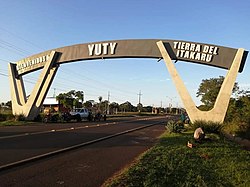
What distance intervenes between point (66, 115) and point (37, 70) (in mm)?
6710

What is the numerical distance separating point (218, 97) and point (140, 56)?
814cm

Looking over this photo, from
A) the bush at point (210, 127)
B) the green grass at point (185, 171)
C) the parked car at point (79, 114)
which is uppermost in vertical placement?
the parked car at point (79, 114)

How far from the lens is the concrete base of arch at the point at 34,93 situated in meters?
31.1

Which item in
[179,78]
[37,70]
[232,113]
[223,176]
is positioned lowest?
[223,176]

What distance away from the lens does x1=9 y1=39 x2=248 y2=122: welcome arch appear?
Result: 74.7ft

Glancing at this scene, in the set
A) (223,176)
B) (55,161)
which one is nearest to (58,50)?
(55,161)

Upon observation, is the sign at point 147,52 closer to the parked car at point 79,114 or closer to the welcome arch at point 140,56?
the welcome arch at point 140,56

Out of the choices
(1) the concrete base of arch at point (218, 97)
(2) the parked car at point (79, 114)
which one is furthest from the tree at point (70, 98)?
(1) the concrete base of arch at point (218, 97)

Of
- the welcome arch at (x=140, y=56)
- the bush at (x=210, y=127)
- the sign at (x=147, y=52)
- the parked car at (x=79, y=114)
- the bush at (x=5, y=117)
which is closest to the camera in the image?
the bush at (x=210, y=127)

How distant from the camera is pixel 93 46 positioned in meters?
28.4

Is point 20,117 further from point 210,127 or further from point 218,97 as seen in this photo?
point 218,97

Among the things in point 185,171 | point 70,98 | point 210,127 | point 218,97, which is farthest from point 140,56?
point 70,98

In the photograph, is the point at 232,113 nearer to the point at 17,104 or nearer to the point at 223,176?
the point at 17,104

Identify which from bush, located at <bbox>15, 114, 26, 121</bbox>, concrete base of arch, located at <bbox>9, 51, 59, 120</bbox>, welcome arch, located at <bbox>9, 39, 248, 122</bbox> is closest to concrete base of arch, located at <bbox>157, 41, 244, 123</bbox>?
welcome arch, located at <bbox>9, 39, 248, 122</bbox>
